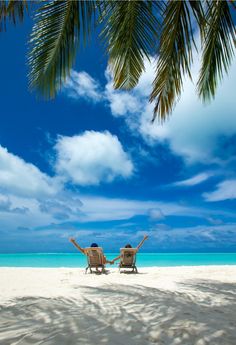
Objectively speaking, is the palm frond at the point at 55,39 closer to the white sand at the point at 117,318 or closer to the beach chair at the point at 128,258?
the white sand at the point at 117,318

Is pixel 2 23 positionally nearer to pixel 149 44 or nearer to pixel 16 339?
pixel 149 44

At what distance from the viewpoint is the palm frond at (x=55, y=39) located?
3836 mm

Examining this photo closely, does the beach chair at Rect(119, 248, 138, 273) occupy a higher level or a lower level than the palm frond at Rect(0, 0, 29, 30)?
lower

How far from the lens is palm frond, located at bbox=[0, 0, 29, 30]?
341 cm

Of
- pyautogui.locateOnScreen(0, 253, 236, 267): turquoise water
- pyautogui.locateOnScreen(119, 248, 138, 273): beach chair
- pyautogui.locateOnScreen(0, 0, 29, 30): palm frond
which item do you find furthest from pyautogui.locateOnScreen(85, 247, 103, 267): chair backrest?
pyautogui.locateOnScreen(0, 253, 236, 267): turquoise water

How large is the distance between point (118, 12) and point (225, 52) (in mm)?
1508

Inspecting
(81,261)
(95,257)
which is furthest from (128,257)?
(81,261)

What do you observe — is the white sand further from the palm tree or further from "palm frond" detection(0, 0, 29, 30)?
"palm frond" detection(0, 0, 29, 30)

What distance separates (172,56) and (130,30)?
2.17 feet

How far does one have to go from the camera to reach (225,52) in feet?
12.9

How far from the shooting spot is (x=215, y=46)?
13.2ft

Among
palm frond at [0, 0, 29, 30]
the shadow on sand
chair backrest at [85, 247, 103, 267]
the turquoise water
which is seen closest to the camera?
the shadow on sand

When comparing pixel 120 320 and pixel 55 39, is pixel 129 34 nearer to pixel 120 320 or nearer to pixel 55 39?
pixel 55 39

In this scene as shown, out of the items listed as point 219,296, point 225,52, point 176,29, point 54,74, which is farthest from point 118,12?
point 219,296
